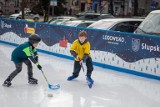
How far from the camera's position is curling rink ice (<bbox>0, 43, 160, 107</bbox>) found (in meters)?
6.22

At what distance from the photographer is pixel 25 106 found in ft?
19.3

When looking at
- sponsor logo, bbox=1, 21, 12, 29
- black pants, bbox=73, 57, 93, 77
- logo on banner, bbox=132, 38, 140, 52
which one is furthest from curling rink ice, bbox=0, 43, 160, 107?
sponsor logo, bbox=1, 21, 12, 29

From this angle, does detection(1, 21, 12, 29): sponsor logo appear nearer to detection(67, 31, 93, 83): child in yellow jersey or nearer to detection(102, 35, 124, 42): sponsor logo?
detection(102, 35, 124, 42): sponsor logo

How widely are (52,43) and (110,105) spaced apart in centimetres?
682

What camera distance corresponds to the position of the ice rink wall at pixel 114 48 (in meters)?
8.75

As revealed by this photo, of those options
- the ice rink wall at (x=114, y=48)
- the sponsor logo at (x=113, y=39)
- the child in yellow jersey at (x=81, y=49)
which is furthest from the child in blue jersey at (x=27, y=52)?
the sponsor logo at (x=113, y=39)

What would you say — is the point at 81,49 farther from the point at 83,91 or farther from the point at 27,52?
the point at 27,52

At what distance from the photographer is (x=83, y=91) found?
23.4 feet

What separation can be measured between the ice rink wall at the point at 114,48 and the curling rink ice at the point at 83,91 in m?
0.32

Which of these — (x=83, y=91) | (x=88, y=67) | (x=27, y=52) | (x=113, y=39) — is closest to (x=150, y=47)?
(x=113, y=39)

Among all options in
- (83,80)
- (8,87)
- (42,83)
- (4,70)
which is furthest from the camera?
(4,70)

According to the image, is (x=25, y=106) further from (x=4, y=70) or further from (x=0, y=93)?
(x=4, y=70)

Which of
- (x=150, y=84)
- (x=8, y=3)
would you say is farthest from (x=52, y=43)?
(x=8, y=3)

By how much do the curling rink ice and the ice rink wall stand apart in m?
0.32
